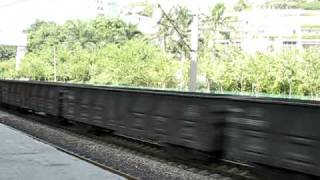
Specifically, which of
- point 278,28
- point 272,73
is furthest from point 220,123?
point 278,28

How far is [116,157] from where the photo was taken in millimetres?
12523

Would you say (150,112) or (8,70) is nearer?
(150,112)

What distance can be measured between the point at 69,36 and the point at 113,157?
105 m

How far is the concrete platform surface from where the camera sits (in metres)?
7.93

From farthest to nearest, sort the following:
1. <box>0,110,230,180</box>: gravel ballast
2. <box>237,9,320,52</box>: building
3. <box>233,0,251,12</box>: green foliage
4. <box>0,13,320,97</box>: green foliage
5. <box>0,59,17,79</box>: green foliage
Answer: <box>0,59,17,79</box>: green foliage → <box>233,0,251,12</box>: green foliage → <box>237,9,320,52</box>: building → <box>0,13,320,97</box>: green foliage → <box>0,110,230,180</box>: gravel ballast

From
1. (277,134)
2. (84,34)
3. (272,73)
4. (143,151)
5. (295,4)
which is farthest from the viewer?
(295,4)

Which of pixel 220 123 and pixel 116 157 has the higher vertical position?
pixel 220 123

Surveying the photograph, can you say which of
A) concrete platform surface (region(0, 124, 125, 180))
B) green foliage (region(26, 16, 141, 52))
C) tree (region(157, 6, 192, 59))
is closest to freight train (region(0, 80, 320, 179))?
concrete platform surface (region(0, 124, 125, 180))

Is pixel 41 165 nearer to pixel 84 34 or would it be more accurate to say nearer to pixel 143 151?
pixel 143 151

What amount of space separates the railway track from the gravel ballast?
0.11m

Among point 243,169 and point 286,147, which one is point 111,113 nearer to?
point 243,169

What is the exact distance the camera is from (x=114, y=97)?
15.5 metres

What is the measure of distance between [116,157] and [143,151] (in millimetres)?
838

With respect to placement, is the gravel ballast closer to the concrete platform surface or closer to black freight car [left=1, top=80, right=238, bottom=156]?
black freight car [left=1, top=80, right=238, bottom=156]
